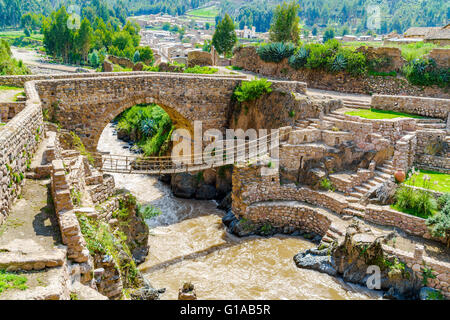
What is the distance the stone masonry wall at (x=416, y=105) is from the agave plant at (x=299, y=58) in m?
6.19

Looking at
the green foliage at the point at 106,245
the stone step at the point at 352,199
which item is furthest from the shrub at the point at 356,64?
the green foliage at the point at 106,245

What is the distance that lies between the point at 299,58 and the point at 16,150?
735 inches

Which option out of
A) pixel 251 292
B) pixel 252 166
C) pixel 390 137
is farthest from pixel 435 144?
pixel 251 292

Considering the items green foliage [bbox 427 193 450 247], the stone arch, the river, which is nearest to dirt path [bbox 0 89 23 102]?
the stone arch

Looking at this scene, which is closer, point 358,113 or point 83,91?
point 83,91

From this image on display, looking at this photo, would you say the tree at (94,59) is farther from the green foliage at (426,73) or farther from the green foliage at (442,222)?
the green foliage at (442,222)

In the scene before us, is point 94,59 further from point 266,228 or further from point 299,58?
point 266,228

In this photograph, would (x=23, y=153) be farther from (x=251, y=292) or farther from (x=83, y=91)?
(x=251, y=292)

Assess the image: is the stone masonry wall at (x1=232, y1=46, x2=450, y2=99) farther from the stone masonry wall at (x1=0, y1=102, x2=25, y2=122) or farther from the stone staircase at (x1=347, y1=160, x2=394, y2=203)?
the stone masonry wall at (x1=0, y1=102, x2=25, y2=122)

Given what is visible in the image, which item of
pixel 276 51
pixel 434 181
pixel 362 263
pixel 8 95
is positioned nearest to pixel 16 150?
pixel 8 95

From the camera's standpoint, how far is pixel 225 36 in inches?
1598

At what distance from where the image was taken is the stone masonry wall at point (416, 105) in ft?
59.1

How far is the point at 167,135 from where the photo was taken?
22.5 meters

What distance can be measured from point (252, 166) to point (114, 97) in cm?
662
